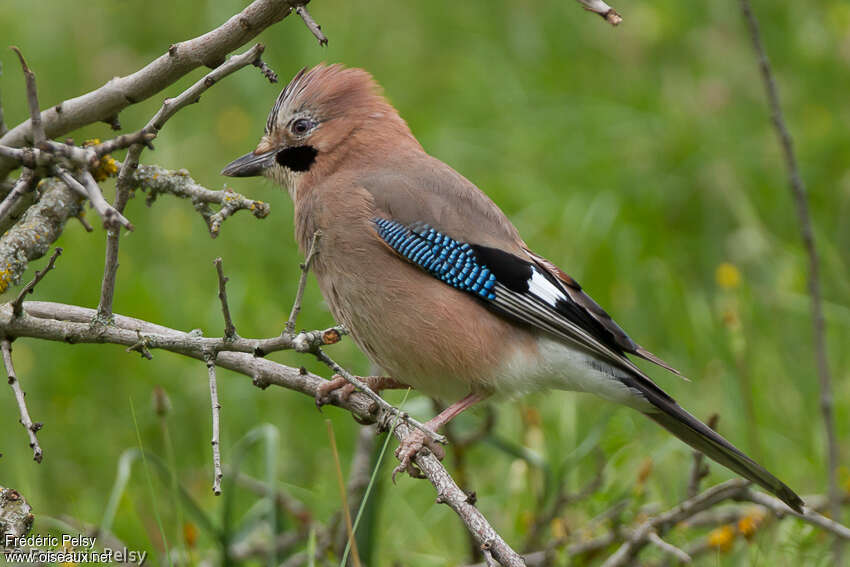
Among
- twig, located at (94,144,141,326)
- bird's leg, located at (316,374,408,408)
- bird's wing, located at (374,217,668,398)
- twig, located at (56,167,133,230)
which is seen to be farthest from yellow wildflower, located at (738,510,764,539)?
twig, located at (56,167,133,230)

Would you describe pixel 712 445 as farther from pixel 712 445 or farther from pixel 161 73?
pixel 161 73

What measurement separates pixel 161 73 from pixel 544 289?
69.1 inches

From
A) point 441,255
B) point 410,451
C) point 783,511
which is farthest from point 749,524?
point 441,255

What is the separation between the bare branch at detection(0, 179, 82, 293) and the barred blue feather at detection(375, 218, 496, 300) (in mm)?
1166

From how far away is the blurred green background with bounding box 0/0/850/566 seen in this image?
186 inches

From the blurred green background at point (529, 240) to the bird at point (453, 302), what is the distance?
0.98 ft

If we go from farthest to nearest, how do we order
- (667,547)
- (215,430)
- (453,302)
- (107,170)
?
(453,302), (667,547), (107,170), (215,430)

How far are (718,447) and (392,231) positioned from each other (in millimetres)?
1321

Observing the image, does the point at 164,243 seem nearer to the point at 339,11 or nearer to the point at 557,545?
the point at 339,11

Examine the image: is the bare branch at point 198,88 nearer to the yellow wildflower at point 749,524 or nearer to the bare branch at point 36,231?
the bare branch at point 36,231

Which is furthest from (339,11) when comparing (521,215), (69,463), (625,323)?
(69,463)

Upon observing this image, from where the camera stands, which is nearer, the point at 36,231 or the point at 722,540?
the point at 36,231

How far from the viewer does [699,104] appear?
283 inches

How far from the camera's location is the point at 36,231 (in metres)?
3.00
